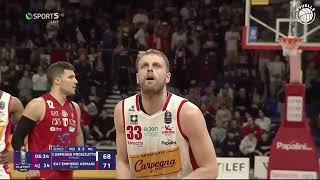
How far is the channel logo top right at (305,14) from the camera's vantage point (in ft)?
21.0

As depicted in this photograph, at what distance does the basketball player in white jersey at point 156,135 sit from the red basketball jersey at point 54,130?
6.17 feet

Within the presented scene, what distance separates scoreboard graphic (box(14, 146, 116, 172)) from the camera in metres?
5.20

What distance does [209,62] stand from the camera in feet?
29.4

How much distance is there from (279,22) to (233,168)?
2025 mm

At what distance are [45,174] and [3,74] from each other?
11.3ft

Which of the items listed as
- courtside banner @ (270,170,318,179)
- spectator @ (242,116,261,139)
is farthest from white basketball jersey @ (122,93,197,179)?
spectator @ (242,116,261,139)

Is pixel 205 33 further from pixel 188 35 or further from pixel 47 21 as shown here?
pixel 47 21

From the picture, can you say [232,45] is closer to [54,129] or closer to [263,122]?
[263,122]

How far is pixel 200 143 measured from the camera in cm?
317

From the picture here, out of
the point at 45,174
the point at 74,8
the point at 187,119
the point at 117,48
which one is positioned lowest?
the point at 45,174

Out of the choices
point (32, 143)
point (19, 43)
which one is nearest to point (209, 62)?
point (19, 43)

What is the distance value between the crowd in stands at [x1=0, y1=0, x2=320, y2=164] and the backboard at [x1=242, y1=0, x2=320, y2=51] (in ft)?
5.08

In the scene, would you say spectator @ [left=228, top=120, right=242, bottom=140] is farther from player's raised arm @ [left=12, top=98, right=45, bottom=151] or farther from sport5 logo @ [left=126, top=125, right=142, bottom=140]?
sport5 logo @ [left=126, top=125, right=142, bottom=140]

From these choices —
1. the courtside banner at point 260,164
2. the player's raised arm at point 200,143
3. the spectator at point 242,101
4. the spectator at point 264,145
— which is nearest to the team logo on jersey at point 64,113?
the player's raised arm at point 200,143
